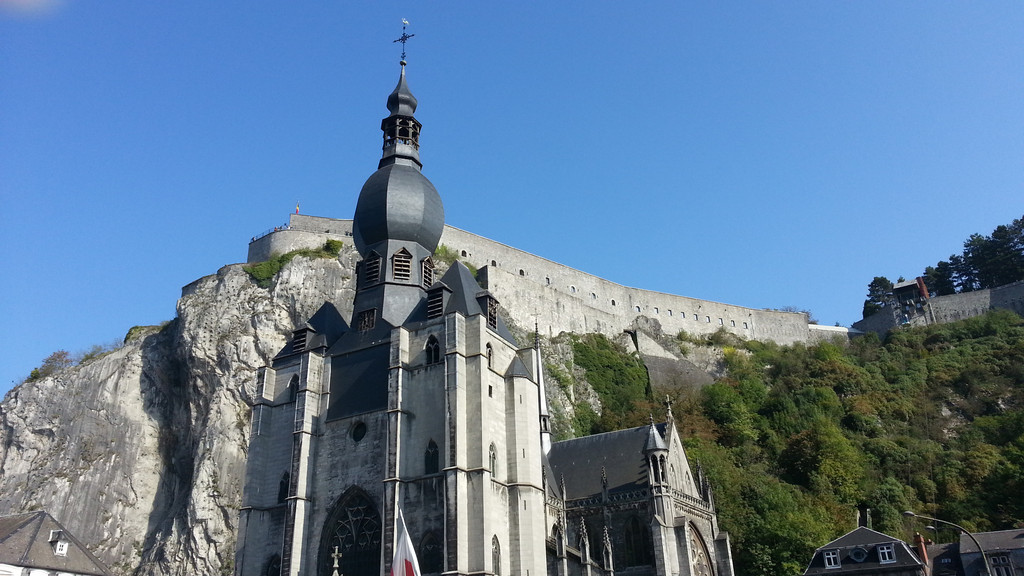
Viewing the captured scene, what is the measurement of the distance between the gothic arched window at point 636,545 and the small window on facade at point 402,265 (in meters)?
11.9

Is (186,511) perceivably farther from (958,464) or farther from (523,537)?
(958,464)

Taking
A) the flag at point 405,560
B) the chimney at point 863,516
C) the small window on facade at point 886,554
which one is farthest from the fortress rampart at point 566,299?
the flag at point 405,560

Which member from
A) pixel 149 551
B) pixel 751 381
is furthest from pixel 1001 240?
pixel 149 551

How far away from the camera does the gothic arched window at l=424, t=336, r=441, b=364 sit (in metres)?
25.5

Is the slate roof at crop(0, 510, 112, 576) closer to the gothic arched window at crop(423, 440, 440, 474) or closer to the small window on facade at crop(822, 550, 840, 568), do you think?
the gothic arched window at crop(423, 440, 440, 474)

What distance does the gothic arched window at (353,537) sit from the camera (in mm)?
23766

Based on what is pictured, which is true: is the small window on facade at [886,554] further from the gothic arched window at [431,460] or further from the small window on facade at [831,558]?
the gothic arched window at [431,460]

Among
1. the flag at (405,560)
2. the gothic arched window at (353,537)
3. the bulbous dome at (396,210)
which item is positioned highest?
the bulbous dome at (396,210)

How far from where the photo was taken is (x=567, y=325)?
2248 inches

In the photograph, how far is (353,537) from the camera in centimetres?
2434

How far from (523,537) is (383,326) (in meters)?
8.31

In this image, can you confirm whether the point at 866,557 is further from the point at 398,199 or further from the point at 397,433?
the point at 398,199

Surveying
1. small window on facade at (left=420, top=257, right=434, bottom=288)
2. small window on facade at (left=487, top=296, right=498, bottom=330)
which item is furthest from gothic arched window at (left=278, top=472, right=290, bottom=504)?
small window on facade at (left=487, top=296, right=498, bottom=330)

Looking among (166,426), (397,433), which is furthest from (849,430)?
(166,426)
